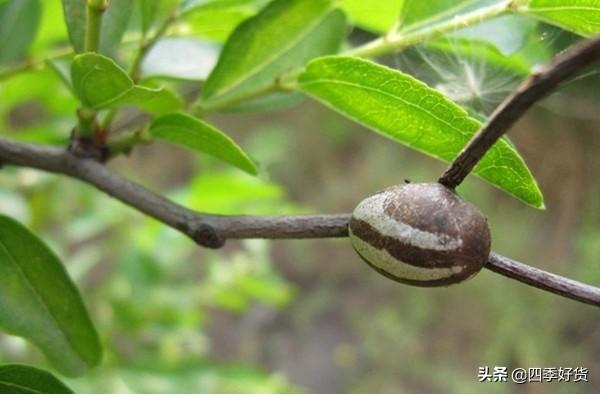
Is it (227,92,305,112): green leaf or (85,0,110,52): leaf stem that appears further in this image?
(227,92,305,112): green leaf

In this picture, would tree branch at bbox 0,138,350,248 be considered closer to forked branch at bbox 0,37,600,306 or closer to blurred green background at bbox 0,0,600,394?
forked branch at bbox 0,37,600,306

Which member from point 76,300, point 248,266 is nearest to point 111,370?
point 248,266

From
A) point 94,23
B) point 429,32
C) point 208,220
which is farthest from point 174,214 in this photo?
point 429,32

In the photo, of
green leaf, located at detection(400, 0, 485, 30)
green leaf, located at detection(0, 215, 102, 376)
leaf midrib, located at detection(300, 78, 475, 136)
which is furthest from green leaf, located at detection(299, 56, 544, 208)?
green leaf, located at detection(0, 215, 102, 376)

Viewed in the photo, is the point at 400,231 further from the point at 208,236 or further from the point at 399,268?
the point at 208,236

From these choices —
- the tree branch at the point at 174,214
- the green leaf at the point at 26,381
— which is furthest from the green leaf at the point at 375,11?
the green leaf at the point at 26,381
